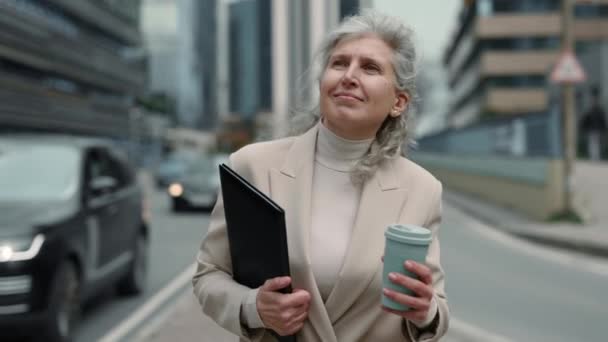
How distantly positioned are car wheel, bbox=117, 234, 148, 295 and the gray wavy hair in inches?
221

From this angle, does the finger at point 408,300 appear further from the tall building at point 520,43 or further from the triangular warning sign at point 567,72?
the tall building at point 520,43

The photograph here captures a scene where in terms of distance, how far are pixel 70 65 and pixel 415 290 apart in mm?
53228

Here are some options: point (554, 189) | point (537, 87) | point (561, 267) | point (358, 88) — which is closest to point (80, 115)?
point (537, 87)

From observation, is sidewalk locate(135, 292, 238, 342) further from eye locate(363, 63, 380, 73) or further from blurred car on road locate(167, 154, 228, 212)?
blurred car on road locate(167, 154, 228, 212)

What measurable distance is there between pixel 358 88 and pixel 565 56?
12.2m

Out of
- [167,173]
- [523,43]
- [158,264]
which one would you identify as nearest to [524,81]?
[523,43]

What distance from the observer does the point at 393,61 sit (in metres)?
1.83

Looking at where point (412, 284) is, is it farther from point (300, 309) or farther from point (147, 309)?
point (147, 309)

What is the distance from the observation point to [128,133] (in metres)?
68.6

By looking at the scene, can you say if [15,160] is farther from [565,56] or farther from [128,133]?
[128,133]

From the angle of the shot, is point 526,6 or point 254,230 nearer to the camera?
point 254,230

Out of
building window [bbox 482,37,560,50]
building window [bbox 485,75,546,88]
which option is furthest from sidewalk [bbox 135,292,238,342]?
building window [bbox 482,37,560,50]

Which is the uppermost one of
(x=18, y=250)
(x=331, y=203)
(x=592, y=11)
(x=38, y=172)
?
(x=592, y=11)

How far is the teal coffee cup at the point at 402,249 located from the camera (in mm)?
1486
